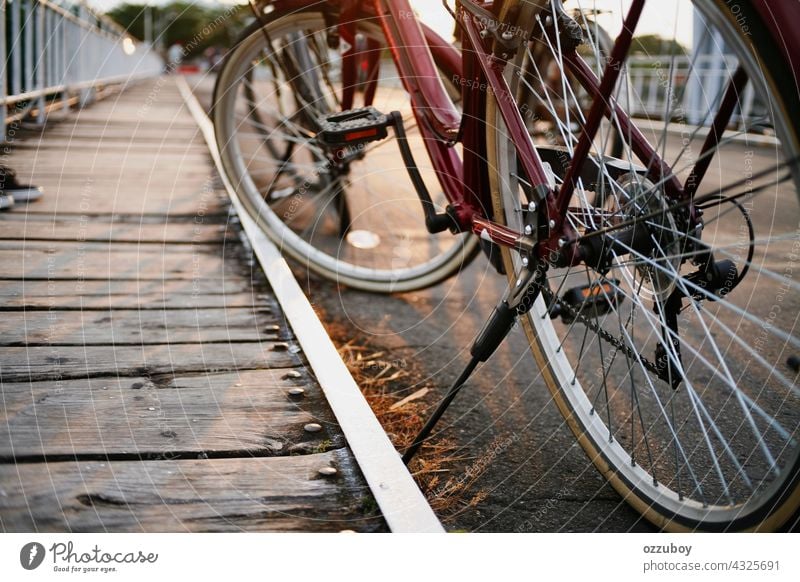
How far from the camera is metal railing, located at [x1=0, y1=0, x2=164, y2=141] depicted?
3953 mm

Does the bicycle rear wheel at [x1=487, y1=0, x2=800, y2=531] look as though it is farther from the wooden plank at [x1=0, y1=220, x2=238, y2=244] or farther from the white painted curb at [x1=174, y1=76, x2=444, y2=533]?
the wooden plank at [x1=0, y1=220, x2=238, y2=244]

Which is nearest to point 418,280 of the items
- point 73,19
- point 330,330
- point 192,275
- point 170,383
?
point 330,330

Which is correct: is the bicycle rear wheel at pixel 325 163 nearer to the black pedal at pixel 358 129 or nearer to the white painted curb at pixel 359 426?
the black pedal at pixel 358 129

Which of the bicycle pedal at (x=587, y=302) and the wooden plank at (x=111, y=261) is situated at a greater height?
the bicycle pedal at (x=587, y=302)

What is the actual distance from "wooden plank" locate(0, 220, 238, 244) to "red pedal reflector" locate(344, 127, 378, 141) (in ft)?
2.66

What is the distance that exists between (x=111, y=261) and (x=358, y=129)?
0.81m

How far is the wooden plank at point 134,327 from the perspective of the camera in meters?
1.50

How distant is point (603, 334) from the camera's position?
1.27 meters

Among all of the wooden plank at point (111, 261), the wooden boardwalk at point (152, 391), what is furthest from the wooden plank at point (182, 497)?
the wooden plank at point (111, 261)

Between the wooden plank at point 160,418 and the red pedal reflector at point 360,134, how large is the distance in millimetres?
537

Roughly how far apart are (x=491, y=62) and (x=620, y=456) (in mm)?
657

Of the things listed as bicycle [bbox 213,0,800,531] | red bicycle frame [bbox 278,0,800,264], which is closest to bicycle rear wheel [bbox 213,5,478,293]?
bicycle [bbox 213,0,800,531]

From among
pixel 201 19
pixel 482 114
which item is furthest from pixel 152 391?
pixel 201 19
